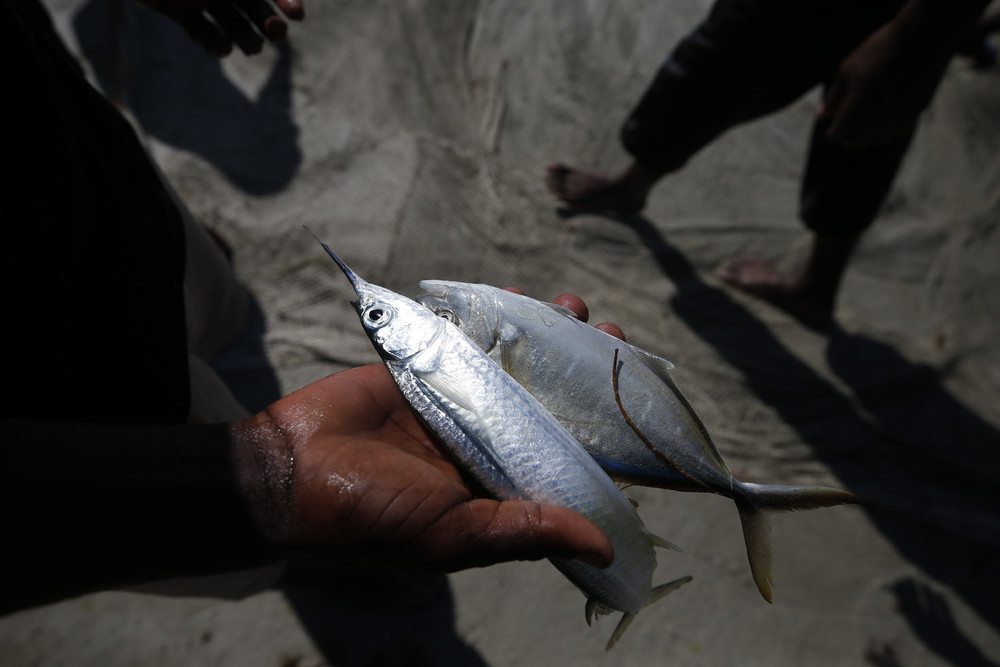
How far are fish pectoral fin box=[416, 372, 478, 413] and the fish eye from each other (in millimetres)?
250

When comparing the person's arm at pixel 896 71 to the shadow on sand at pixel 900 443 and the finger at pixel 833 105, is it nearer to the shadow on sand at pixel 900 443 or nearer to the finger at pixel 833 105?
the finger at pixel 833 105

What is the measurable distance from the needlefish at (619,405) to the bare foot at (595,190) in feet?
5.59

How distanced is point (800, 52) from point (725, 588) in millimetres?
2451

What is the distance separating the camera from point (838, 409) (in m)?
2.61

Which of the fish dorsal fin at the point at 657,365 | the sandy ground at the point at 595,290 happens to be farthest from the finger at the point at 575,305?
the sandy ground at the point at 595,290

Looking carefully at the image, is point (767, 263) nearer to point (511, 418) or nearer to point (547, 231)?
point (547, 231)

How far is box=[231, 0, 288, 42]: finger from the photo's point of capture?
1989mm

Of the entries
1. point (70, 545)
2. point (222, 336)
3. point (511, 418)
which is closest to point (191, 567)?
point (70, 545)

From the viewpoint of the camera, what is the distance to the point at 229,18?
2.06 metres

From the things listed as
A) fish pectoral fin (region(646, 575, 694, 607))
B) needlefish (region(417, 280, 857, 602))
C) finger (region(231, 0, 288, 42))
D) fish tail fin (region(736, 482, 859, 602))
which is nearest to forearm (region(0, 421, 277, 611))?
needlefish (region(417, 280, 857, 602))

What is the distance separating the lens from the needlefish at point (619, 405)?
1312 mm

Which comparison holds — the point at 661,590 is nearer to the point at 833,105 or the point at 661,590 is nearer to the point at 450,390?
the point at 450,390

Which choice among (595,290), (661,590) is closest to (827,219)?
(595,290)

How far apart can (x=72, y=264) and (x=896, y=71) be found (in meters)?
2.68
